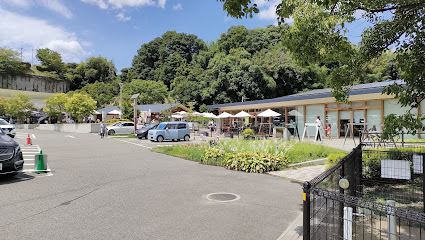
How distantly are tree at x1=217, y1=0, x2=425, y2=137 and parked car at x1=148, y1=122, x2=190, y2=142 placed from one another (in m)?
19.1

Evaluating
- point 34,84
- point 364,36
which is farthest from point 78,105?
point 34,84

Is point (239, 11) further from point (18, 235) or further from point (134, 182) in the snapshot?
point (134, 182)

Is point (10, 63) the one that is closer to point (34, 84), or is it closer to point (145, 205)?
point (34, 84)

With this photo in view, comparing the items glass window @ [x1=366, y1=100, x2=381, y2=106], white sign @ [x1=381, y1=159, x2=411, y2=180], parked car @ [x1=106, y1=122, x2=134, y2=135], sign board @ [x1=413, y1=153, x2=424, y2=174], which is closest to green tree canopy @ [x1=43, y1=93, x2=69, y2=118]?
parked car @ [x1=106, y1=122, x2=134, y2=135]

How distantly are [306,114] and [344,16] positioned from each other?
65.4ft

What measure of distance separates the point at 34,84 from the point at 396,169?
4168 inches

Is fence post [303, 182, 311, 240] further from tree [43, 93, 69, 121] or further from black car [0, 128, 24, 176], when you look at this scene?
tree [43, 93, 69, 121]

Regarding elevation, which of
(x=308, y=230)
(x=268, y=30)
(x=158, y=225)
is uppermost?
(x=268, y=30)

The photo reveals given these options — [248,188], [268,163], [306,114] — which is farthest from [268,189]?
[306,114]

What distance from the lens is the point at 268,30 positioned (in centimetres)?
6475

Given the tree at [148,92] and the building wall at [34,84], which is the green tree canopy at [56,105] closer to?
the tree at [148,92]

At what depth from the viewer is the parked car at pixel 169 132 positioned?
23.1 m

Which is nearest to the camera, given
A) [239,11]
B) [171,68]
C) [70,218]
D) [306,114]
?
[239,11]

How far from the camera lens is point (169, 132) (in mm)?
23406
